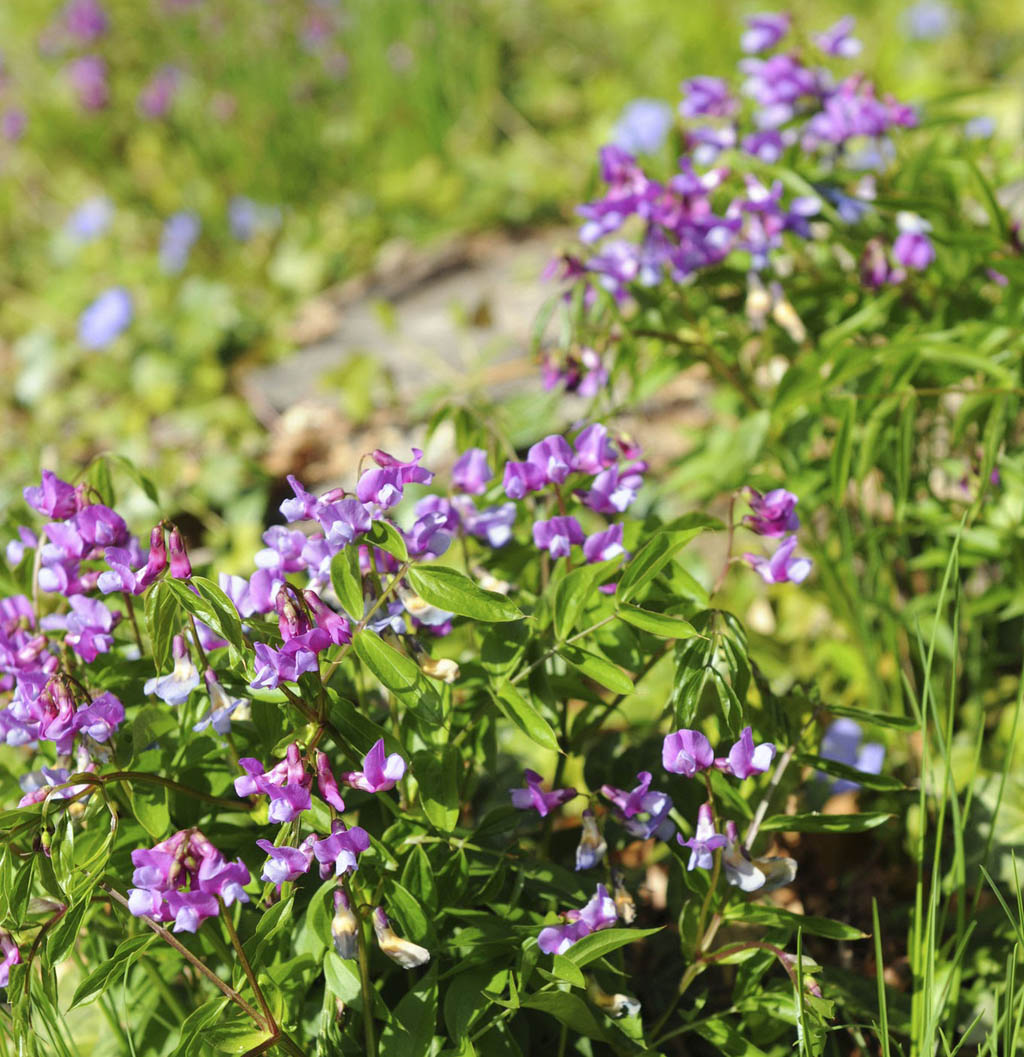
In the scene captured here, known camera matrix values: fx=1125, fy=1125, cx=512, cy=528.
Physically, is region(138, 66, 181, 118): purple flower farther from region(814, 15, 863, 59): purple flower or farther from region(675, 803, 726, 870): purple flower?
region(675, 803, 726, 870): purple flower

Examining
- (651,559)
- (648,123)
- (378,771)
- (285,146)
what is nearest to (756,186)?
(651,559)

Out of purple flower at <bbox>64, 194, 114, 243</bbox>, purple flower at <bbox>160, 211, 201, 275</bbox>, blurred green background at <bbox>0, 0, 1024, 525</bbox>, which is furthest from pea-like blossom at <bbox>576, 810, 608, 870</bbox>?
purple flower at <bbox>64, 194, 114, 243</bbox>

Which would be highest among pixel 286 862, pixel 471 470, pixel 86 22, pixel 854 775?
pixel 86 22

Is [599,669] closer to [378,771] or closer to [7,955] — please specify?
[378,771]

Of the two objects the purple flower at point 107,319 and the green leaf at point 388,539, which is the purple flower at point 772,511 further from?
the purple flower at point 107,319

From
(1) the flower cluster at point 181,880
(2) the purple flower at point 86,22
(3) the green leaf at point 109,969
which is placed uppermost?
(2) the purple flower at point 86,22

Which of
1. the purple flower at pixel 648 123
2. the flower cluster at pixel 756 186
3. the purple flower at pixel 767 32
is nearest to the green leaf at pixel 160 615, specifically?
the flower cluster at pixel 756 186
